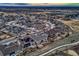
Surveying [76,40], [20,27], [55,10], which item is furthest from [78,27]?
[20,27]

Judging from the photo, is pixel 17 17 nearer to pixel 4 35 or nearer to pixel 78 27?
pixel 4 35

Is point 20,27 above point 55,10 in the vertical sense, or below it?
below

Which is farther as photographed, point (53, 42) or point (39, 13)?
point (39, 13)

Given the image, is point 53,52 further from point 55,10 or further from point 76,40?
point 55,10

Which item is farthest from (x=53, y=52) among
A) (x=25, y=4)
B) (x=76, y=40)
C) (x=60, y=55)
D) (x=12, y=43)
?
(x=25, y=4)

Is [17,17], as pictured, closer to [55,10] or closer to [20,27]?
[20,27]

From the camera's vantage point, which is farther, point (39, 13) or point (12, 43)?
point (39, 13)

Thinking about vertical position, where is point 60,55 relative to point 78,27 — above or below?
below

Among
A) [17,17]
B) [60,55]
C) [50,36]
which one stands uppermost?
[17,17]
